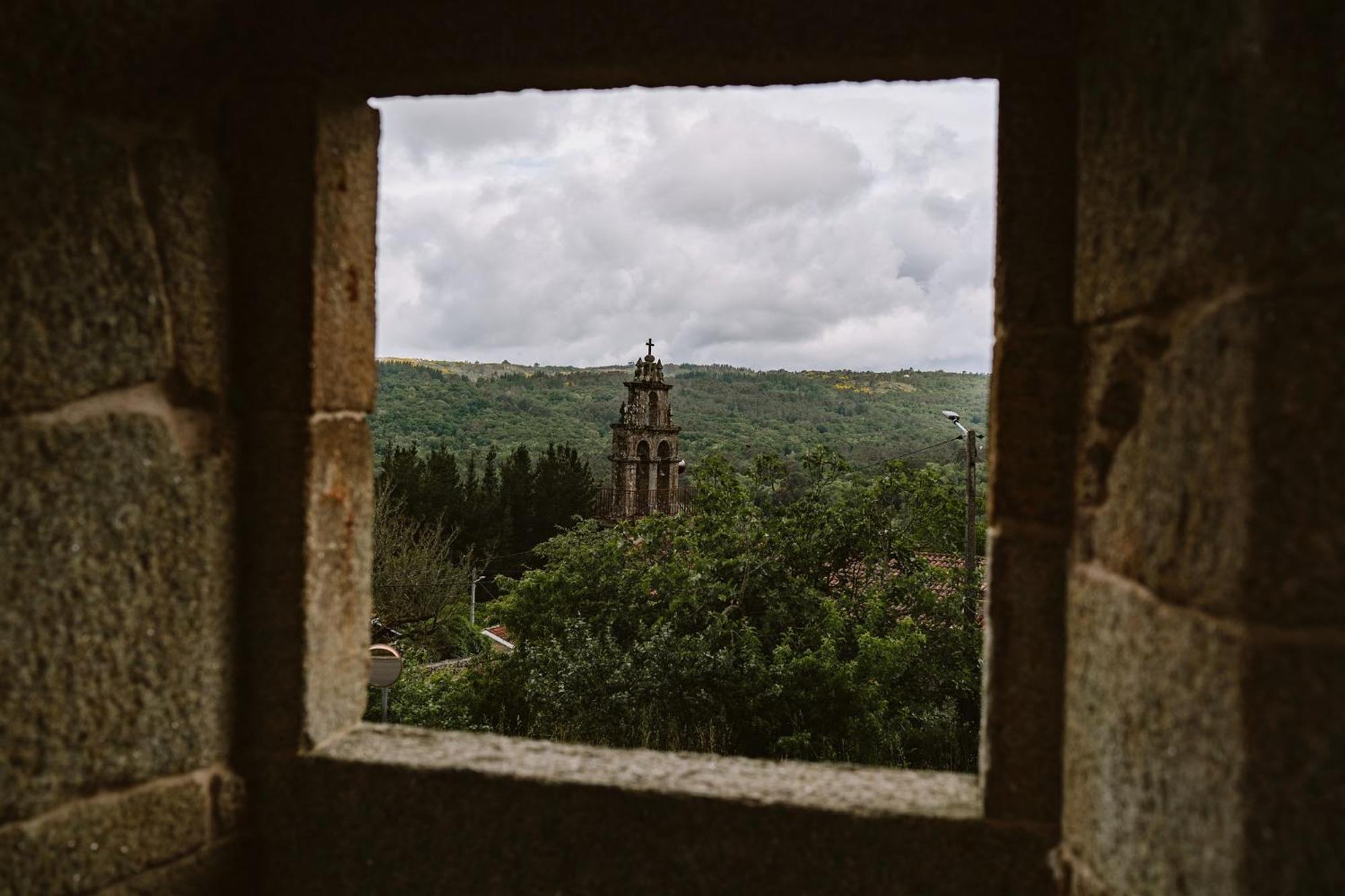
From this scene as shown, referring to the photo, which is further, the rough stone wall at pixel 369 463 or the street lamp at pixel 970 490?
the street lamp at pixel 970 490

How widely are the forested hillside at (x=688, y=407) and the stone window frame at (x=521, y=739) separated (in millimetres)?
26635

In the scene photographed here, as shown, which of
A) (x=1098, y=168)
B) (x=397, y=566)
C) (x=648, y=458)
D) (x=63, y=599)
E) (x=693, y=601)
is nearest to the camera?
(x=1098, y=168)

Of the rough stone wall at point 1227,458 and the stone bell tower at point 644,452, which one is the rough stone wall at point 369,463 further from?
the stone bell tower at point 644,452

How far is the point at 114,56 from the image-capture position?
1.47 metres

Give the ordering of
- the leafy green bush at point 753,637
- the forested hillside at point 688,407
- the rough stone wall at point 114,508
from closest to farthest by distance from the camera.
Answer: the rough stone wall at point 114,508, the leafy green bush at point 753,637, the forested hillside at point 688,407

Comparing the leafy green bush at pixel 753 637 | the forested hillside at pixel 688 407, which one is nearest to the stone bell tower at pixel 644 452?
the forested hillside at pixel 688 407

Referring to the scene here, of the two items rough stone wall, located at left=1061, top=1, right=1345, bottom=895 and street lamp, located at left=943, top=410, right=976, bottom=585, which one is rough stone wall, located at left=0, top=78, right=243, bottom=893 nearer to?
rough stone wall, located at left=1061, top=1, right=1345, bottom=895

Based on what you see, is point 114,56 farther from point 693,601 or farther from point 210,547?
point 693,601

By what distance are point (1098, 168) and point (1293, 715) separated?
0.74 metres

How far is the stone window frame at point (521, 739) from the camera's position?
4.73 feet

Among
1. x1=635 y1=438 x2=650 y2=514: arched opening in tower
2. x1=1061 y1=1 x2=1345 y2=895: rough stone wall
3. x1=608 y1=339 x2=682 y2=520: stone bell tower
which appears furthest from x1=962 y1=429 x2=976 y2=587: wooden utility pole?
x1=635 y1=438 x2=650 y2=514: arched opening in tower

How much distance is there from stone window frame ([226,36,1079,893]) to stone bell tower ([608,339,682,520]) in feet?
66.4

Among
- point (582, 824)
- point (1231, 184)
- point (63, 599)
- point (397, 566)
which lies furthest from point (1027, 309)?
point (397, 566)

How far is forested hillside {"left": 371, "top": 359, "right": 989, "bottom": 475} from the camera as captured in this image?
37.1 metres
